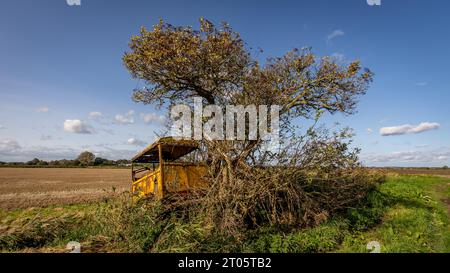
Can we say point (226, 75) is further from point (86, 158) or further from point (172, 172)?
point (86, 158)

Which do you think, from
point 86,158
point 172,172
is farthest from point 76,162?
point 172,172

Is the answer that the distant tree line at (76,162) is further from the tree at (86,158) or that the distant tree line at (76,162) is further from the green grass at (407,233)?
the green grass at (407,233)

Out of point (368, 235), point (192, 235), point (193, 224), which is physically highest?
point (193, 224)

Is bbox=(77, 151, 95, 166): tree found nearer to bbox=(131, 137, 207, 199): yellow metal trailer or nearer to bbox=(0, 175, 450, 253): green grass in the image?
bbox=(0, 175, 450, 253): green grass

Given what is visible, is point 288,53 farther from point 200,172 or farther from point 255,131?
point 200,172

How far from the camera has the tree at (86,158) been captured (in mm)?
89525

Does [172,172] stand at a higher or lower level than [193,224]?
higher

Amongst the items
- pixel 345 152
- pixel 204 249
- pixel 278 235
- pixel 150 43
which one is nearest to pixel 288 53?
pixel 345 152

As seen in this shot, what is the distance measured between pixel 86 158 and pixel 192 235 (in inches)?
3670

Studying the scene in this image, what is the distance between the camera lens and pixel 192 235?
7598 millimetres

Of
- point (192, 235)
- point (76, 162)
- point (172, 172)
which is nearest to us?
point (192, 235)

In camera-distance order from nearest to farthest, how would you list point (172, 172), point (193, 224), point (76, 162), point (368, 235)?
point (193, 224) → point (368, 235) → point (172, 172) → point (76, 162)

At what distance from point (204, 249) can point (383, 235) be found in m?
5.50
